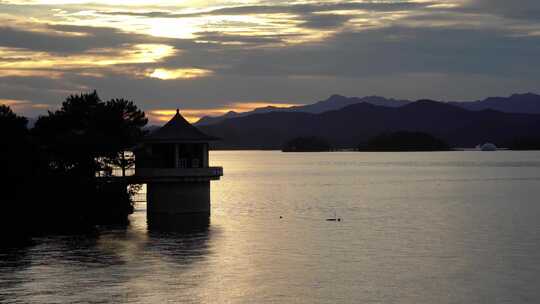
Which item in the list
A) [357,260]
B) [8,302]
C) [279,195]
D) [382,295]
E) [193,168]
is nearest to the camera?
[8,302]

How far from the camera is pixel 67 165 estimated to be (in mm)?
80938

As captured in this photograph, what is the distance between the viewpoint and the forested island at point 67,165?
233 ft

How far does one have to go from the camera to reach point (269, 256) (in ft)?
192

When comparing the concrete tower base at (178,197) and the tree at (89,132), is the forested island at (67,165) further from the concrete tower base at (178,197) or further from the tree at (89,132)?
the concrete tower base at (178,197)

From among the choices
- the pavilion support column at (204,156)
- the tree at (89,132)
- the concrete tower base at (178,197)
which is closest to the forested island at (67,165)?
the tree at (89,132)

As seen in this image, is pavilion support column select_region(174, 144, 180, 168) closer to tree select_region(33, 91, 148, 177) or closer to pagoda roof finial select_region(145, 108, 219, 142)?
pagoda roof finial select_region(145, 108, 219, 142)

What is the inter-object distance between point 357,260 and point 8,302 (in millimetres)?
24704

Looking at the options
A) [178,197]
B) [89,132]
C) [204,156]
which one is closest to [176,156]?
[204,156]

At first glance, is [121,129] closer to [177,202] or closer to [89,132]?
[89,132]

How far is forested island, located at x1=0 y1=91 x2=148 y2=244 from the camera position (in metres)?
71.1

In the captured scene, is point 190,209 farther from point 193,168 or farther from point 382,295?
point 382,295

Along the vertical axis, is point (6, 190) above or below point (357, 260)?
above

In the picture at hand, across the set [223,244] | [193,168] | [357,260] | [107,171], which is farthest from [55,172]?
[357,260]

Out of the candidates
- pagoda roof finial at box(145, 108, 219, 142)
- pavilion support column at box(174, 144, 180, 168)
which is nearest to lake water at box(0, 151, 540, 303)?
pavilion support column at box(174, 144, 180, 168)
